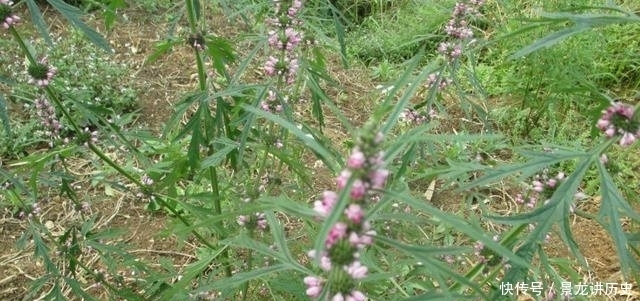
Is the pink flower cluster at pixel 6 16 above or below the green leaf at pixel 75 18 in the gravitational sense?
below

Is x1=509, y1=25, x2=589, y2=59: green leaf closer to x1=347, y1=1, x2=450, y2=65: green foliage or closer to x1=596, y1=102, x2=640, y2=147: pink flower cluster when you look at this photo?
x1=596, y1=102, x2=640, y2=147: pink flower cluster

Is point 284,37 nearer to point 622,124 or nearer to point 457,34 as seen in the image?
point 457,34

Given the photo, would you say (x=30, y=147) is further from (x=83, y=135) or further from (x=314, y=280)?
(x=314, y=280)

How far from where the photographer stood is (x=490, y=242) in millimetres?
928

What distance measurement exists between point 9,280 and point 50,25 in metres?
2.31

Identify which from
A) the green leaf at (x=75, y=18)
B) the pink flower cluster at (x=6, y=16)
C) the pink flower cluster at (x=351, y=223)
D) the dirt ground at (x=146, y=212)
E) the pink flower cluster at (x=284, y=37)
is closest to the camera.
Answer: the pink flower cluster at (x=351, y=223)

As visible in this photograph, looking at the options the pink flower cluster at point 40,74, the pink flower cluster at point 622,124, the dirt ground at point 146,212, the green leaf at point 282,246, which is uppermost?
the pink flower cluster at point 622,124

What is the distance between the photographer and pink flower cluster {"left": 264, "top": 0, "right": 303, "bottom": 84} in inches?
73.7

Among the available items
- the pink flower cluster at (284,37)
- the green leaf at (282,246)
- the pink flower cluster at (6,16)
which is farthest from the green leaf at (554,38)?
the pink flower cluster at (6,16)

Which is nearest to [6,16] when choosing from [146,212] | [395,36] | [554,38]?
[554,38]

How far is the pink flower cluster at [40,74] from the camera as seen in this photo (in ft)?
6.16

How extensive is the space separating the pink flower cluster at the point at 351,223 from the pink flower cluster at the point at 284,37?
0.92 m

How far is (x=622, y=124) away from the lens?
4.14ft

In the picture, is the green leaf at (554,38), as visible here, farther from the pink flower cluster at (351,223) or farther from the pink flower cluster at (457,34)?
the pink flower cluster at (457,34)
